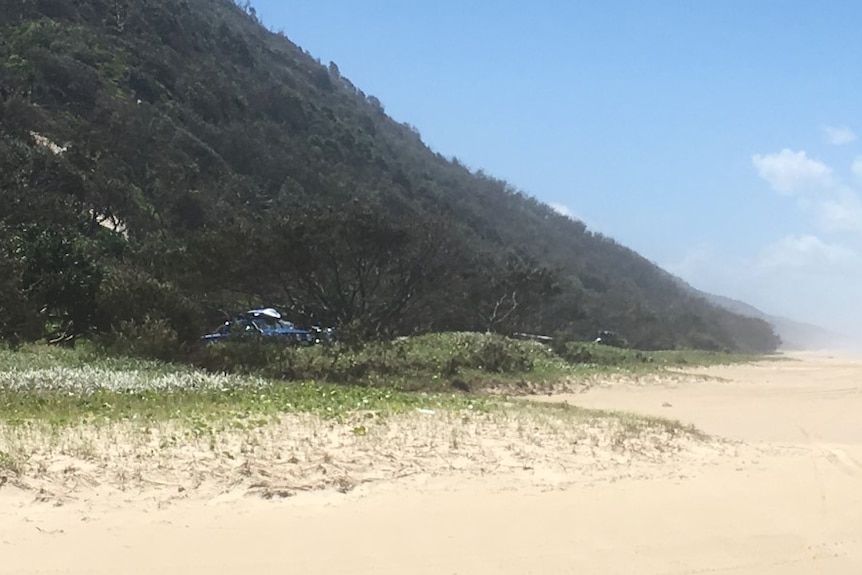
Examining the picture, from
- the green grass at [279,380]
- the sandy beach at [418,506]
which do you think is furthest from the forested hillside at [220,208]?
the sandy beach at [418,506]

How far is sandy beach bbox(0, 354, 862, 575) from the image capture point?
6.24 m

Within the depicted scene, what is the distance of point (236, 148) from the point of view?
231 feet

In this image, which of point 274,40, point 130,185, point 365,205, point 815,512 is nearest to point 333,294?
point 365,205

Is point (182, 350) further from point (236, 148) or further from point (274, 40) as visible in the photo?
point (274, 40)

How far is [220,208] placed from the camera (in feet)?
172

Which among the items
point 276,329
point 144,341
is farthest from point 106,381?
point 276,329

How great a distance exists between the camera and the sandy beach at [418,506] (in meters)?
6.24

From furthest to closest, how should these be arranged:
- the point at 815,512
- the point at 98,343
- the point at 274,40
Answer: the point at 274,40 → the point at 98,343 → the point at 815,512

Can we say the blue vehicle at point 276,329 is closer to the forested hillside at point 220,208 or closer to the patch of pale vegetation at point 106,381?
the forested hillside at point 220,208

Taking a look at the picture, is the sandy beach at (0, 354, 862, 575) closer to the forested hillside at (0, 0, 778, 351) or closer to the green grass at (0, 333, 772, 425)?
the green grass at (0, 333, 772, 425)

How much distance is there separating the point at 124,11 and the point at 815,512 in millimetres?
83652

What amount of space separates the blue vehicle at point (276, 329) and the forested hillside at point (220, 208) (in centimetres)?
72

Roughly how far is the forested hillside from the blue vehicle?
2.36ft

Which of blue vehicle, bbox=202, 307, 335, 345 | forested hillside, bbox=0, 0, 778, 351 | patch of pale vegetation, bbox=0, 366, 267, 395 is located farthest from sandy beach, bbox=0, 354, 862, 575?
blue vehicle, bbox=202, 307, 335, 345
